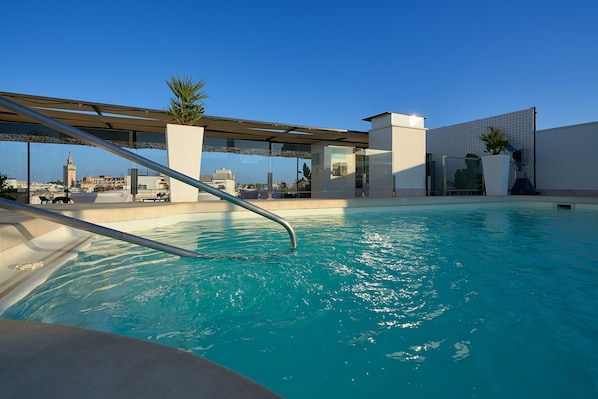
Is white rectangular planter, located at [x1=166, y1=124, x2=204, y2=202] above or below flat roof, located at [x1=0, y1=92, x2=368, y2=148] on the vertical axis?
below

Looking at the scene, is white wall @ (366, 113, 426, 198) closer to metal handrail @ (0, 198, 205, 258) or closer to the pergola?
the pergola

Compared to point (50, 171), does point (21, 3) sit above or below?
above

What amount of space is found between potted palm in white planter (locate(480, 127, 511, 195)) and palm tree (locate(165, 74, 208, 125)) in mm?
12164

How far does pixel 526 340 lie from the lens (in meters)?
1.68

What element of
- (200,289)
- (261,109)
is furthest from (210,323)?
(261,109)

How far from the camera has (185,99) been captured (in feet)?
25.7

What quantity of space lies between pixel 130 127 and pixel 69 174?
2504mm

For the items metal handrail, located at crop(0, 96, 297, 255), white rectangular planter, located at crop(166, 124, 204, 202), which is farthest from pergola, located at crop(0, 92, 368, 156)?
metal handrail, located at crop(0, 96, 297, 255)

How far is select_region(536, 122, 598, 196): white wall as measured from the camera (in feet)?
43.7

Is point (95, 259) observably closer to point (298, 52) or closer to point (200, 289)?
point (200, 289)

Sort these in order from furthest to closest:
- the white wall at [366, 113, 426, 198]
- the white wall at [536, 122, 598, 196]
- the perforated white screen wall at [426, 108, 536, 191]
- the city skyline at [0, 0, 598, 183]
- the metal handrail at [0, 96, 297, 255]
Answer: the perforated white screen wall at [426, 108, 536, 191], the white wall at [536, 122, 598, 196], the white wall at [366, 113, 426, 198], the city skyline at [0, 0, 598, 183], the metal handrail at [0, 96, 297, 255]

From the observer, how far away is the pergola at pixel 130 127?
7992 mm

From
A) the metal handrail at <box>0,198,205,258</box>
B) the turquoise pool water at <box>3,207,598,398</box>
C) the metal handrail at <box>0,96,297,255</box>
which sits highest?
the metal handrail at <box>0,96,297,255</box>

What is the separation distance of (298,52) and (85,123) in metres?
8.67
